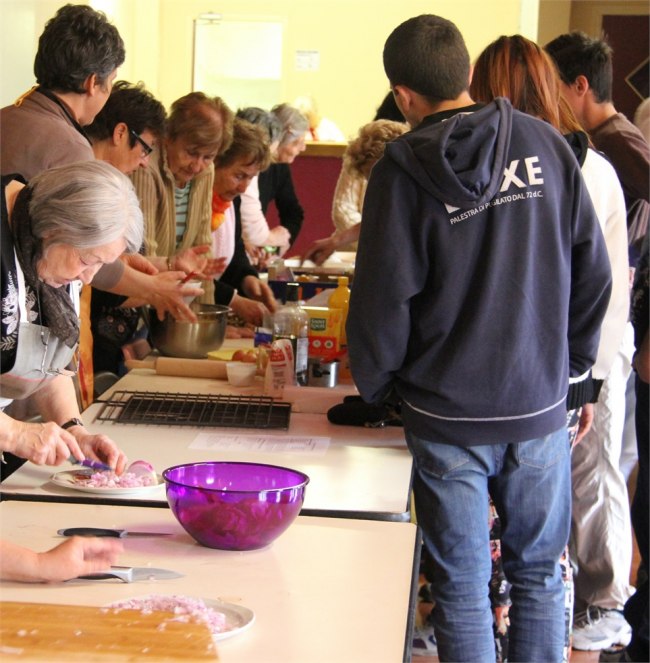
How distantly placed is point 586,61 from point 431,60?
4.17 feet

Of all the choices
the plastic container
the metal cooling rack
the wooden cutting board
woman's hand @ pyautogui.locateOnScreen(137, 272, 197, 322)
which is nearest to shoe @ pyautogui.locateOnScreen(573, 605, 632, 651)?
the plastic container

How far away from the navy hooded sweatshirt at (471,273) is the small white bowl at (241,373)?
79 centimetres

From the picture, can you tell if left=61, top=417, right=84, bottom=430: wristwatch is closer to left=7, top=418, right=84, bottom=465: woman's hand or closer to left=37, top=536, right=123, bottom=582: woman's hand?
left=7, top=418, right=84, bottom=465: woman's hand

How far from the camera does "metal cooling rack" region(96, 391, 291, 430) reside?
7.82 feet

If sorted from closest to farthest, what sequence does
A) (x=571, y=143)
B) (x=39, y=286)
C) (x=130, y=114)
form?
1. (x=39, y=286)
2. (x=571, y=143)
3. (x=130, y=114)

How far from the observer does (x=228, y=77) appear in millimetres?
8273

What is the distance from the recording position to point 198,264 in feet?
10.5

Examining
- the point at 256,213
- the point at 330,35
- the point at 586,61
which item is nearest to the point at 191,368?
the point at 586,61

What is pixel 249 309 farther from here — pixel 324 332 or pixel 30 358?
pixel 30 358

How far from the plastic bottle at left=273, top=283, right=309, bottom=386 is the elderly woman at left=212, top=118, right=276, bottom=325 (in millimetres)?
870

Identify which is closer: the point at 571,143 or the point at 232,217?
the point at 571,143

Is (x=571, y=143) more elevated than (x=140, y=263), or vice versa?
(x=571, y=143)

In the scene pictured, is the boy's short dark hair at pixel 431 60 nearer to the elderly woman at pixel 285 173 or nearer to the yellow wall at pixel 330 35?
the elderly woman at pixel 285 173

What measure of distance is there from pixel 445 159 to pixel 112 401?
1084mm
